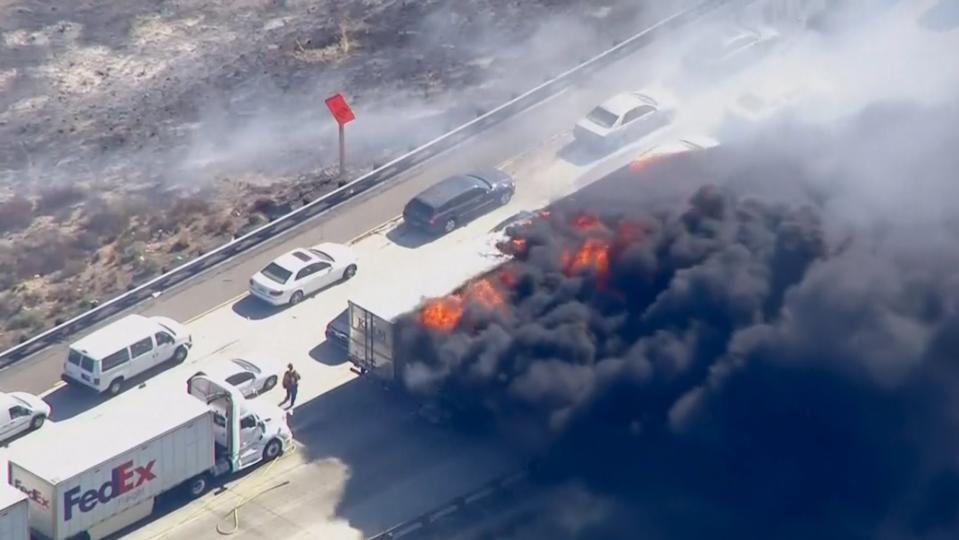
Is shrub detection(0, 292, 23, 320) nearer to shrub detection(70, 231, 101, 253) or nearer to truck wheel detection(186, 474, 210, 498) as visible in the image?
shrub detection(70, 231, 101, 253)

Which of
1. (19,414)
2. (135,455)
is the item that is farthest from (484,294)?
(19,414)

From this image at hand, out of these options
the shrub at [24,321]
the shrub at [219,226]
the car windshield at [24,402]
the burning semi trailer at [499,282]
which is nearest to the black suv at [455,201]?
the burning semi trailer at [499,282]

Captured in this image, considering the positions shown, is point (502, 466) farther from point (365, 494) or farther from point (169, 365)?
point (169, 365)

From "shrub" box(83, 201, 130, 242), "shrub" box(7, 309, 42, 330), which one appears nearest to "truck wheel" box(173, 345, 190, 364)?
"shrub" box(7, 309, 42, 330)

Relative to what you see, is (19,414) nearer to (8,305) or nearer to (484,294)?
(8,305)

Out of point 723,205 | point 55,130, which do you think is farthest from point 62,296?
point 723,205

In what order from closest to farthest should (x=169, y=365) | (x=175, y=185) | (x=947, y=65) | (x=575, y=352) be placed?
1. (x=575, y=352)
2. (x=169, y=365)
3. (x=947, y=65)
4. (x=175, y=185)
